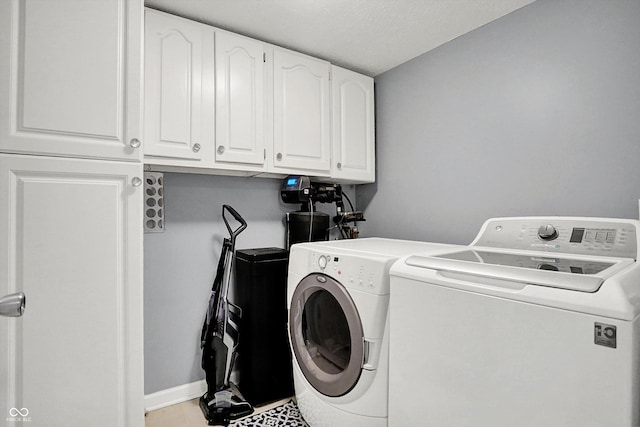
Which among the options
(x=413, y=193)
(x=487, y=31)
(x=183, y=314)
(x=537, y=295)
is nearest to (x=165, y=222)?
(x=183, y=314)

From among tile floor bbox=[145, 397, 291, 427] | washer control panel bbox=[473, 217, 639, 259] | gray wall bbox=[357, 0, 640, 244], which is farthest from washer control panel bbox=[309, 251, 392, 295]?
tile floor bbox=[145, 397, 291, 427]

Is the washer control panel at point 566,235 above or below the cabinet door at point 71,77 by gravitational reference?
below

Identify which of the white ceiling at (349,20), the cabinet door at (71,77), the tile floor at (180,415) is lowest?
the tile floor at (180,415)

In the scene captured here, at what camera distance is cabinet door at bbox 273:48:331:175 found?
2.06m

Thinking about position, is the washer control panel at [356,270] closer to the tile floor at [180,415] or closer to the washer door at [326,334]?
the washer door at [326,334]

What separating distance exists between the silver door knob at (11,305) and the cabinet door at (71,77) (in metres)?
0.51

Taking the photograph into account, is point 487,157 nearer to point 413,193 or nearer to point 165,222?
point 413,193

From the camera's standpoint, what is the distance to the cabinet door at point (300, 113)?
6.75ft

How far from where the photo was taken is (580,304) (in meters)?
0.77

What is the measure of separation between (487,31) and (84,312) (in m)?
2.44

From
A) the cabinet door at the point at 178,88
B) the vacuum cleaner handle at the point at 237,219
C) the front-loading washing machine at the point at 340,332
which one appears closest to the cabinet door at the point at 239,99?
the cabinet door at the point at 178,88

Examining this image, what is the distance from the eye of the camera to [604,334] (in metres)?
0.73

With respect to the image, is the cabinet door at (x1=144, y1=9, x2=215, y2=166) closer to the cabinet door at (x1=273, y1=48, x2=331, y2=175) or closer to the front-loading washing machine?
the cabinet door at (x1=273, y1=48, x2=331, y2=175)

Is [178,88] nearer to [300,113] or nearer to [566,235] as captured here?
[300,113]
